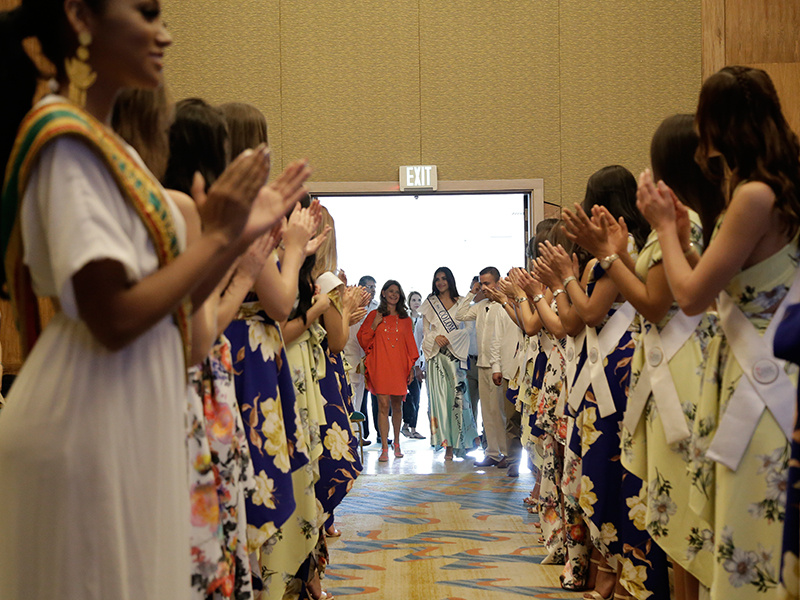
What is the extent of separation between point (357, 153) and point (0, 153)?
6.31m

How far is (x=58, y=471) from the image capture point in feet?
3.48

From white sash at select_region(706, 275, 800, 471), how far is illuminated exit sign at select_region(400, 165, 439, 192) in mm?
5722

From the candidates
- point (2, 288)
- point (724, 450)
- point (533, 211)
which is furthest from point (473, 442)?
point (2, 288)

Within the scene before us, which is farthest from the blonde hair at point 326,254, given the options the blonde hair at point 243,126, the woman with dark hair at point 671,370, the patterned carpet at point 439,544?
the woman with dark hair at point 671,370

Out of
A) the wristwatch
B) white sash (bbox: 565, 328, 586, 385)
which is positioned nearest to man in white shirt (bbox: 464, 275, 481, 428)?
white sash (bbox: 565, 328, 586, 385)

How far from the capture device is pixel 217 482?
176cm

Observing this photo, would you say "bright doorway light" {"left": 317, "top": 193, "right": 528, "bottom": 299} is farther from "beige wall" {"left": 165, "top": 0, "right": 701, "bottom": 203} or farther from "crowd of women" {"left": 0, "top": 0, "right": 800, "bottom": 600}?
"crowd of women" {"left": 0, "top": 0, "right": 800, "bottom": 600}

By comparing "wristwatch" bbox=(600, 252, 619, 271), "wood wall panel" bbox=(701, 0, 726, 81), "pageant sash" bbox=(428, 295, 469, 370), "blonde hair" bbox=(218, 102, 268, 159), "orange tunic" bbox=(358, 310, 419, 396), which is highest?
"wood wall panel" bbox=(701, 0, 726, 81)

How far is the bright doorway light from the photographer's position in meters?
9.77

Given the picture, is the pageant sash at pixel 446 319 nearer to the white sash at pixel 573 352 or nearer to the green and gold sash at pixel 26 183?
the white sash at pixel 573 352

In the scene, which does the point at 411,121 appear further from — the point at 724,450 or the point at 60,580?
the point at 60,580

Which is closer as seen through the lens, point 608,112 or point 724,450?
point 724,450

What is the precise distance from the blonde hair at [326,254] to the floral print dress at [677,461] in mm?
1621

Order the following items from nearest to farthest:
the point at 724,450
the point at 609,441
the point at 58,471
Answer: the point at 58,471
the point at 724,450
the point at 609,441
